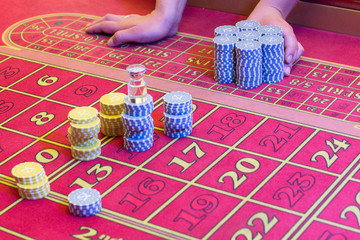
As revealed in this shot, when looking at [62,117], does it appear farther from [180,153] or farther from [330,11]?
[330,11]

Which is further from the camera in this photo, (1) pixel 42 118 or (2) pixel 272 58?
(2) pixel 272 58

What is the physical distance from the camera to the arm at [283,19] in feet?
8.88

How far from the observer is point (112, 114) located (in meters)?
2.28

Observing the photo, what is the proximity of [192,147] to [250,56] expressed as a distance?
1.72 feet

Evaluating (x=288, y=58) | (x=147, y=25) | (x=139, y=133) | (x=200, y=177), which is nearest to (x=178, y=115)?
(x=139, y=133)

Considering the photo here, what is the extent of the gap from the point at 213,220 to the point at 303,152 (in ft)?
1.66

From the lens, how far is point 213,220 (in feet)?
6.13

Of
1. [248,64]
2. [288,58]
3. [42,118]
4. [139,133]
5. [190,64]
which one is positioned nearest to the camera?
[139,133]

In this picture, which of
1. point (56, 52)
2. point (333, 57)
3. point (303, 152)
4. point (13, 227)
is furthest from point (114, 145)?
point (333, 57)

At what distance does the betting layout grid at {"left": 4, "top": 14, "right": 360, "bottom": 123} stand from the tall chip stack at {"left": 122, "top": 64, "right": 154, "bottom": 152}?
0.56 meters

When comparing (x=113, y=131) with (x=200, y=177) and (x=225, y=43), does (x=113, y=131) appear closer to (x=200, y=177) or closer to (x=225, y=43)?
(x=200, y=177)

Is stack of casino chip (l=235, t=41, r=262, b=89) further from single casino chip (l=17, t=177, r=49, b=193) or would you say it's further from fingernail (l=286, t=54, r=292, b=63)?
single casino chip (l=17, t=177, r=49, b=193)

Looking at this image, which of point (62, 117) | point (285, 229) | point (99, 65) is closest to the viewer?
point (285, 229)

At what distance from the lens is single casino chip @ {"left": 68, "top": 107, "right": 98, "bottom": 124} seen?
2105 mm
